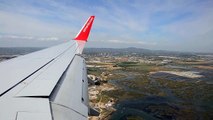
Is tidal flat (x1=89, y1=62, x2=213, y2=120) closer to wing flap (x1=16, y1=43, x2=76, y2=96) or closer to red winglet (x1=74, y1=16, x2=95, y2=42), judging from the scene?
red winglet (x1=74, y1=16, x2=95, y2=42)

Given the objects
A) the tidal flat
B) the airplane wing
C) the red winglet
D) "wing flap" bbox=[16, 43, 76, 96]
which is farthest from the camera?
the tidal flat

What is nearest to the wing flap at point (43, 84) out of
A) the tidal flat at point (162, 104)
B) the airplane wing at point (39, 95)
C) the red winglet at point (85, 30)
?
the airplane wing at point (39, 95)

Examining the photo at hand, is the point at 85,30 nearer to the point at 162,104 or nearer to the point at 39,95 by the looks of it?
the point at 39,95

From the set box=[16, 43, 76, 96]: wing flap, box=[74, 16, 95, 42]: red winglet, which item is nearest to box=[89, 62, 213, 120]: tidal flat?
box=[74, 16, 95, 42]: red winglet

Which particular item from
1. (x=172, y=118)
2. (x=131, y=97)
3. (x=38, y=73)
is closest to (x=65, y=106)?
(x=38, y=73)

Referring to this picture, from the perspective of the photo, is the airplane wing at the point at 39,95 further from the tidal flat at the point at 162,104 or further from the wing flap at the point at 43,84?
the tidal flat at the point at 162,104

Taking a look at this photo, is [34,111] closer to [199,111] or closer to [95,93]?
[199,111]

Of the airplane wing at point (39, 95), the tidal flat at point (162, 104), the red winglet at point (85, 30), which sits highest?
the red winglet at point (85, 30)

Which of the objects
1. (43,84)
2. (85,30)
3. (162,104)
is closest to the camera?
(43,84)

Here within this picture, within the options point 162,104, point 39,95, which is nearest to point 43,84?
point 39,95

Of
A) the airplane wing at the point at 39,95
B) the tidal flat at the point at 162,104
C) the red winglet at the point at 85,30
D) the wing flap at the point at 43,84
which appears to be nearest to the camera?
the airplane wing at the point at 39,95

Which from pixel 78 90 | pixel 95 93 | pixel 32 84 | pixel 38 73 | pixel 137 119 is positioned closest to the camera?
pixel 32 84
